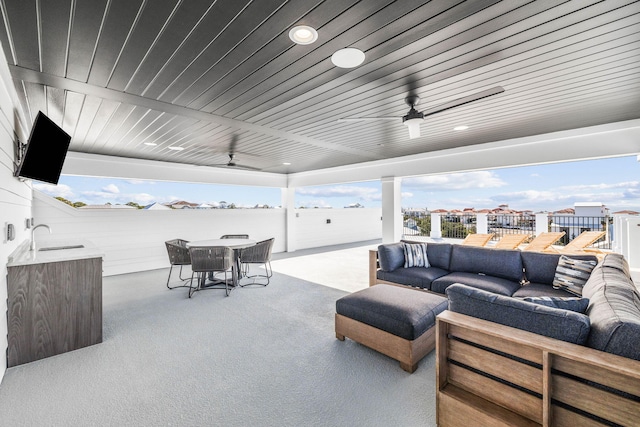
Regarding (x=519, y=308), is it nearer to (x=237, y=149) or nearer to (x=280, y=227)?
(x=237, y=149)

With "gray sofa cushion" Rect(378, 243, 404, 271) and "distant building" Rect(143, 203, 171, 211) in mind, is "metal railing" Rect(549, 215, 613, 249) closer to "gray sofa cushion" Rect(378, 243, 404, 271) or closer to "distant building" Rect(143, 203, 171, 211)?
"gray sofa cushion" Rect(378, 243, 404, 271)

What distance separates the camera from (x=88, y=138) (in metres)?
4.40

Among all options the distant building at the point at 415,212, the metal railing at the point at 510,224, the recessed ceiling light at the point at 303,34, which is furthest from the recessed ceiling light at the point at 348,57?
the distant building at the point at 415,212

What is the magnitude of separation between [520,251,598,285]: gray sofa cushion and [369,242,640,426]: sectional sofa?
3.80 feet

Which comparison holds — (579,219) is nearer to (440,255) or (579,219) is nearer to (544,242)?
(544,242)

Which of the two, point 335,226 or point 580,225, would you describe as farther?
point 335,226

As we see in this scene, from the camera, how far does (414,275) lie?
3.77 meters

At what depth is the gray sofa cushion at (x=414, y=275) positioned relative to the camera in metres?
3.64

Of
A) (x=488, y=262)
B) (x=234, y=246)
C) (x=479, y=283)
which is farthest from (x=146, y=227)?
(x=488, y=262)

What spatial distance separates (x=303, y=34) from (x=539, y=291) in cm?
328

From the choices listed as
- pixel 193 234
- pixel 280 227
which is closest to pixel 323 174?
pixel 280 227

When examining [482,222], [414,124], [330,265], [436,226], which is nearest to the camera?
[414,124]

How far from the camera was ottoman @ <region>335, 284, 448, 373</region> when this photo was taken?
2340mm

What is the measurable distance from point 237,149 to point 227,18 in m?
3.76
